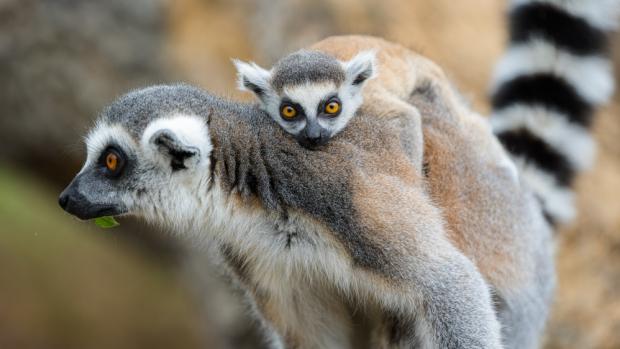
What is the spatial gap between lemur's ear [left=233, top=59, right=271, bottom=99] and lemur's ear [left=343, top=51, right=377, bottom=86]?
41 centimetres

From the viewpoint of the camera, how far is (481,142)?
4.77m

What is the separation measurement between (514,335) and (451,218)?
84 cm

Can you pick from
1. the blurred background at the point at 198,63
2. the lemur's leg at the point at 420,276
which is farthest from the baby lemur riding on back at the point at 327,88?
the blurred background at the point at 198,63

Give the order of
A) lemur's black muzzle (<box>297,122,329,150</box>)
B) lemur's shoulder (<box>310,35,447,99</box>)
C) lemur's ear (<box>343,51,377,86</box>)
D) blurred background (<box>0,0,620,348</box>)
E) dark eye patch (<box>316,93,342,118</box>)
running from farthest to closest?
blurred background (<box>0,0,620,348</box>), lemur's shoulder (<box>310,35,447,99</box>), lemur's ear (<box>343,51,377,86</box>), dark eye patch (<box>316,93,342,118</box>), lemur's black muzzle (<box>297,122,329,150</box>)

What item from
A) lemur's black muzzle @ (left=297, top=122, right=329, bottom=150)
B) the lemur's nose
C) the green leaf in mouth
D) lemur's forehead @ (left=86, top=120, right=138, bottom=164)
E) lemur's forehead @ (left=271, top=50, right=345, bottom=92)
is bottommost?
the lemur's nose

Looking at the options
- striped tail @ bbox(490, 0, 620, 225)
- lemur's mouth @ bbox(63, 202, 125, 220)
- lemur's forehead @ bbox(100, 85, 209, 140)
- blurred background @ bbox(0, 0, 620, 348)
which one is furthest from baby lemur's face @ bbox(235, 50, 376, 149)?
blurred background @ bbox(0, 0, 620, 348)

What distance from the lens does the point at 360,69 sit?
4422mm

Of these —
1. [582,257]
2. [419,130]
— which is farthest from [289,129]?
[582,257]

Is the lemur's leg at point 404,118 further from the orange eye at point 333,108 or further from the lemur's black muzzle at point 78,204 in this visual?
the lemur's black muzzle at point 78,204

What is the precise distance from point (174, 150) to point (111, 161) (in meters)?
0.31

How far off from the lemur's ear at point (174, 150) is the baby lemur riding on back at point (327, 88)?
50 cm

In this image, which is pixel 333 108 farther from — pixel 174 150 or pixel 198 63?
pixel 198 63

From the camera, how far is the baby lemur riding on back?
4.17 m

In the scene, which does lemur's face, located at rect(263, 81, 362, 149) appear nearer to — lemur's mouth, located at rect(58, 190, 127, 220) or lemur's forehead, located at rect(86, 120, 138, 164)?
lemur's forehead, located at rect(86, 120, 138, 164)
